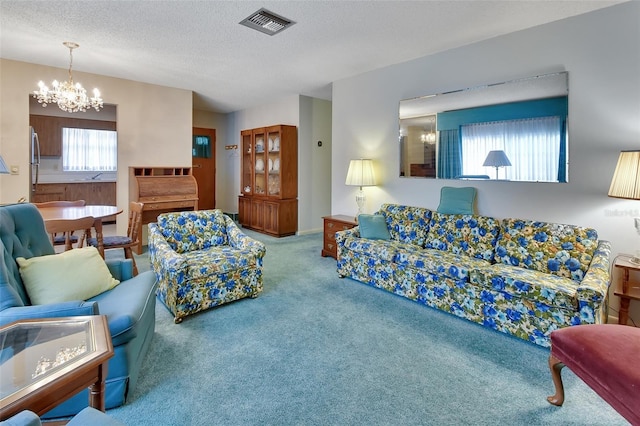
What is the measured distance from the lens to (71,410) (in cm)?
168

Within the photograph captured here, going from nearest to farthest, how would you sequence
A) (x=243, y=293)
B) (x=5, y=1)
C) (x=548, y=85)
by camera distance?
(x=5, y=1) → (x=548, y=85) → (x=243, y=293)

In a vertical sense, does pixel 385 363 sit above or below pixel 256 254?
below

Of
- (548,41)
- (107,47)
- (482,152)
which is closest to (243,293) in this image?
(482,152)

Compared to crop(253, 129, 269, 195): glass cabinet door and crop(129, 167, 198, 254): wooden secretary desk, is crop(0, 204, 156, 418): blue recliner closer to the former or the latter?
crop(129, 167, 198, 254): wooden secretary desk

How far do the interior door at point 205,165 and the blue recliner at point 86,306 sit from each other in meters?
5.81

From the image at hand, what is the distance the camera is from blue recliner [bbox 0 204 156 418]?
1.62 meters

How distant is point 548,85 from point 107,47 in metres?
4.65

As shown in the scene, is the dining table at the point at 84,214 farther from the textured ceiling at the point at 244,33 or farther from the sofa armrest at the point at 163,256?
the textured ceiling at the point at 244,33

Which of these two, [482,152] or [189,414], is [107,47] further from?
[482,152]

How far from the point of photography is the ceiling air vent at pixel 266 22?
2.95 meters

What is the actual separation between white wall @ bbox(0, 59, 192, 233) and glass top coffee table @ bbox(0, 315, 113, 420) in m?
4.18

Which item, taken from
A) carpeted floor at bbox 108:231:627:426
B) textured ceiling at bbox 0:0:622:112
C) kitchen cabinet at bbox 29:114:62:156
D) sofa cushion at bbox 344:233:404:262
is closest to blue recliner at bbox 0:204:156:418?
carpeted floor at bbox 108:231:627:426

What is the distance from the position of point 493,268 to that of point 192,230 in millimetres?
2946

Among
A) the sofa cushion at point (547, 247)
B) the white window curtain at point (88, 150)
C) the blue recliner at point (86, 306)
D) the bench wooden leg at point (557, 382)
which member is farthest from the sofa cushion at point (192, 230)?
the white window curtain at point (88, 150)
